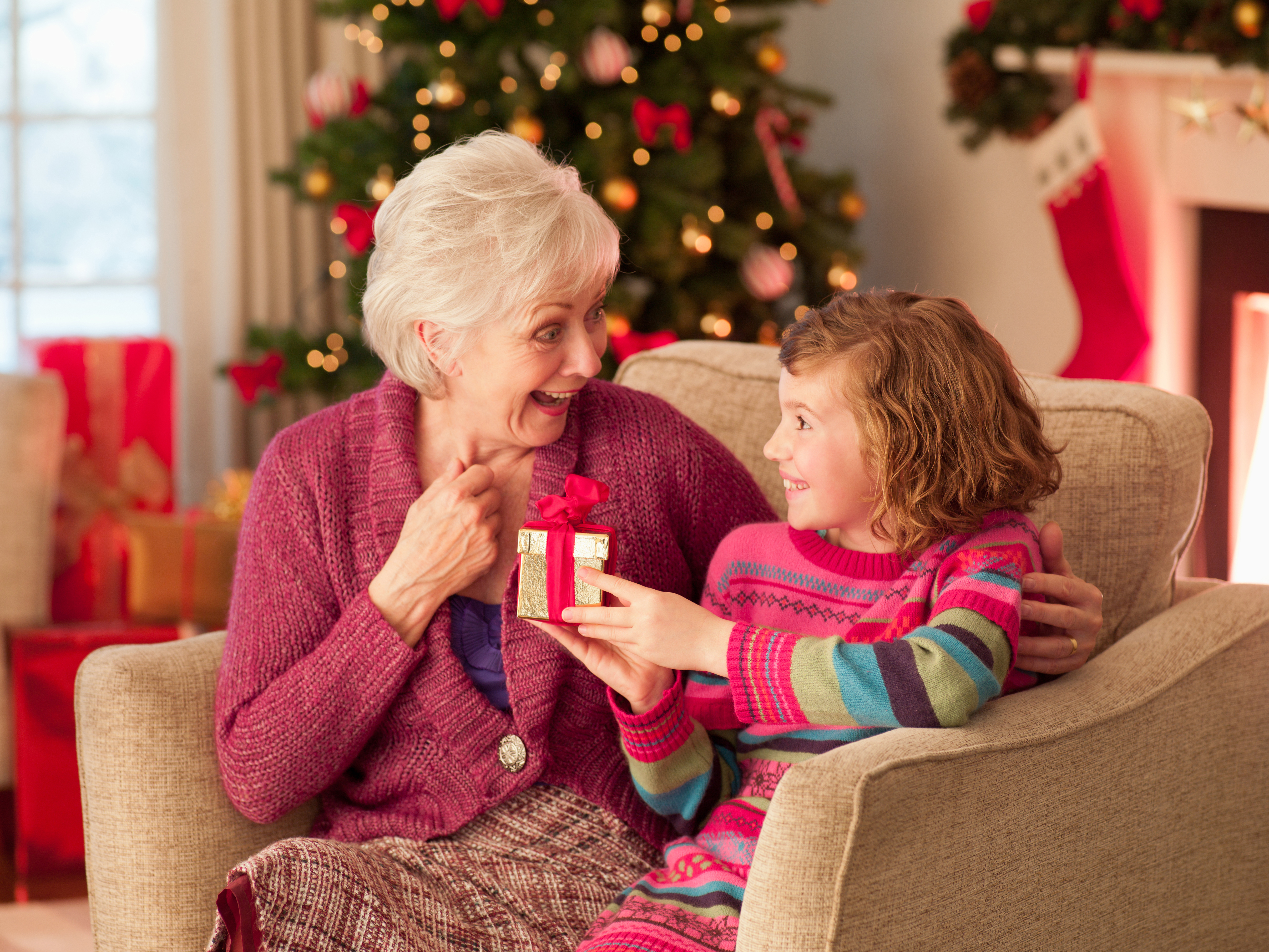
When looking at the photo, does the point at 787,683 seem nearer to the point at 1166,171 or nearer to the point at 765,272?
the point at 765,272

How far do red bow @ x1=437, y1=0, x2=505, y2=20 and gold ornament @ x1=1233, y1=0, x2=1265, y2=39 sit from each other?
148cm

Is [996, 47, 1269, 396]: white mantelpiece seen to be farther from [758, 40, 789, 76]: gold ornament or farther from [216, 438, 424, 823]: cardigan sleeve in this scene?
[216, 438, 424, 823]: cardigan sleeve

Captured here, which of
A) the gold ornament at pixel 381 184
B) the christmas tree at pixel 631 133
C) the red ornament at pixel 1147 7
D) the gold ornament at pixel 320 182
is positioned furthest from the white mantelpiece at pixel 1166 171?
the gold ornament at pixel 320 182

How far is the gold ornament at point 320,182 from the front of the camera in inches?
122

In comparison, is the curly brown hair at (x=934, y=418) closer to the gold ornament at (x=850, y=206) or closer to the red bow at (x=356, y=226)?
the red bow at (x=356, y=226)

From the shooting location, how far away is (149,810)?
1397mm

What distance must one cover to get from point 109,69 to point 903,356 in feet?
10.2

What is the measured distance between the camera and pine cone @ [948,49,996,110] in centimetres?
308

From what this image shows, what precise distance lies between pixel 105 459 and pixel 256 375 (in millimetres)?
410

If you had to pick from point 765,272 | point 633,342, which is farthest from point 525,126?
point 765,272

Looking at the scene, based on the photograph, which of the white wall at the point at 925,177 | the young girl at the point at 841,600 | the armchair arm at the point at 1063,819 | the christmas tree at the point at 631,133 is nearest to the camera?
the armchair arm at the point at 1063,819

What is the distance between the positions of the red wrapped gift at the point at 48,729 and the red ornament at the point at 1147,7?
7.59 feet

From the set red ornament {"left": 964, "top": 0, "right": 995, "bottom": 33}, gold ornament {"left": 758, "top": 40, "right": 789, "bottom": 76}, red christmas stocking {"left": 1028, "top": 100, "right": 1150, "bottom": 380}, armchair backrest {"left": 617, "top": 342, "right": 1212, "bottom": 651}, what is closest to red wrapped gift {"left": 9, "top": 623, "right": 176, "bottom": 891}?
armchair backrest {"left": 617, "top": 342, "right": 1212, "bottom": 651}

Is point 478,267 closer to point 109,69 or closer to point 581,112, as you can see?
point 581,112
